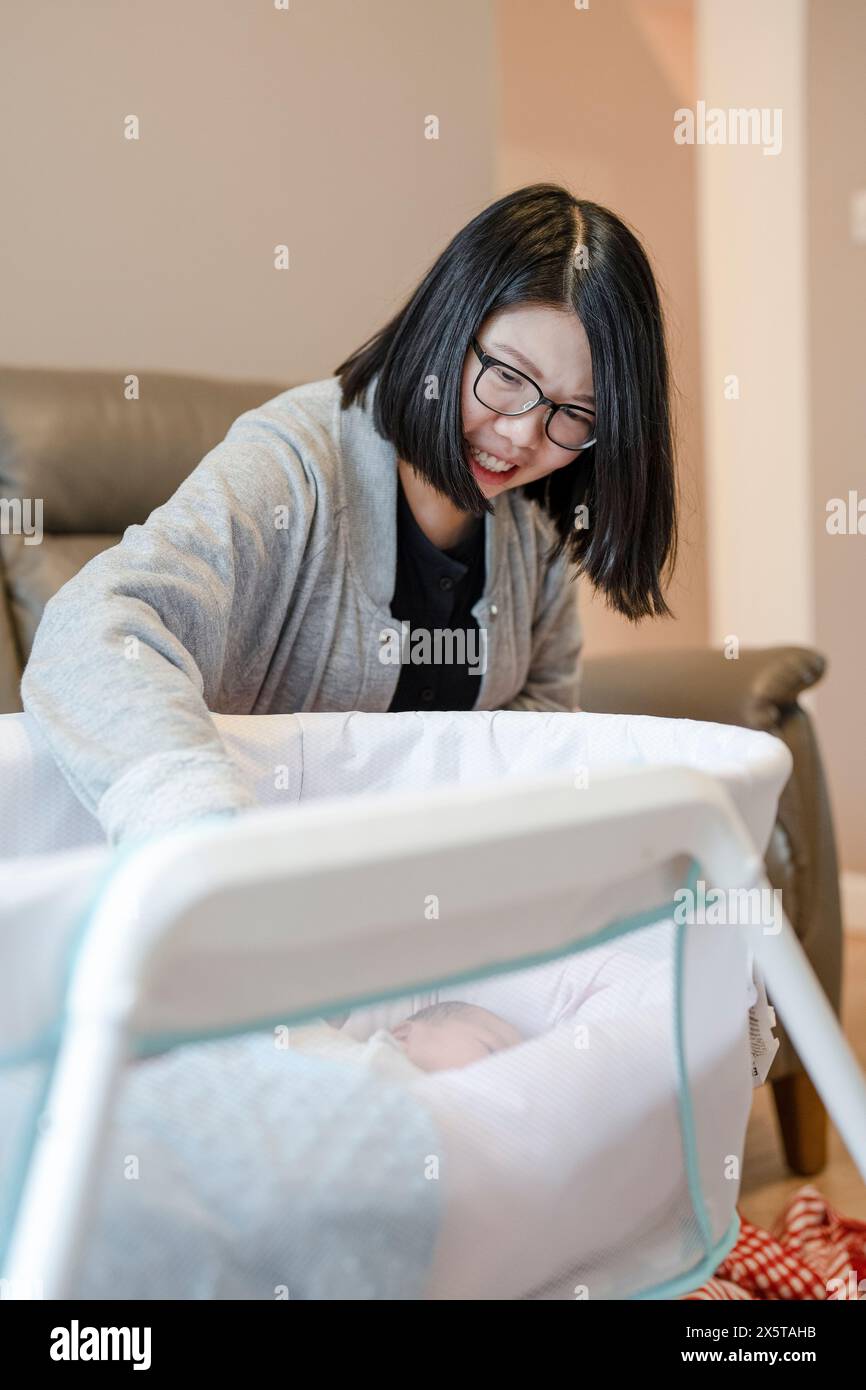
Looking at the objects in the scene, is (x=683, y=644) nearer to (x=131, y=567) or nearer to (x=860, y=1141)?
(x=131, y=567)

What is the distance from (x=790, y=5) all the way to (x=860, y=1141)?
2589mm

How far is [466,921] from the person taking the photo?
418mm

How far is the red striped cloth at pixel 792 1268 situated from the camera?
1.16m

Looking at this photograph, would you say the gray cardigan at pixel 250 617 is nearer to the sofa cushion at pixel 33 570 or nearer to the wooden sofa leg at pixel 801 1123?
the sofa cushion at pixel 33 570

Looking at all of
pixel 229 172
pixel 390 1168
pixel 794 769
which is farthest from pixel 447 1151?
pixel 229 172

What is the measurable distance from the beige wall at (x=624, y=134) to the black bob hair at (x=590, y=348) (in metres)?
1.88

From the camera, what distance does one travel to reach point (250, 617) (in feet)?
3.43

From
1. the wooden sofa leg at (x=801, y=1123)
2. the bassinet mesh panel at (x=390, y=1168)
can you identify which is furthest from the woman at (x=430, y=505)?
the wooden sofa leg at (x=801, y=1123)

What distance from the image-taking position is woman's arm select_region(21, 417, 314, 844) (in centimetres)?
63

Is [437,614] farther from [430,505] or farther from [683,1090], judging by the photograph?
[683,1090]

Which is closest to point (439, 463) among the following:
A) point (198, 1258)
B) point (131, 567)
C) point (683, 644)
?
point (131, 567)

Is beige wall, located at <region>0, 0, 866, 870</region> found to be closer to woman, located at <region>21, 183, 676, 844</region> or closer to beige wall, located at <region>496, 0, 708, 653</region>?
beige wall, located at <region>496, 0, 708, 653</region>

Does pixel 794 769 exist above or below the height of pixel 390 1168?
below

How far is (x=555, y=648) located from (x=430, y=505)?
0.90 ft
